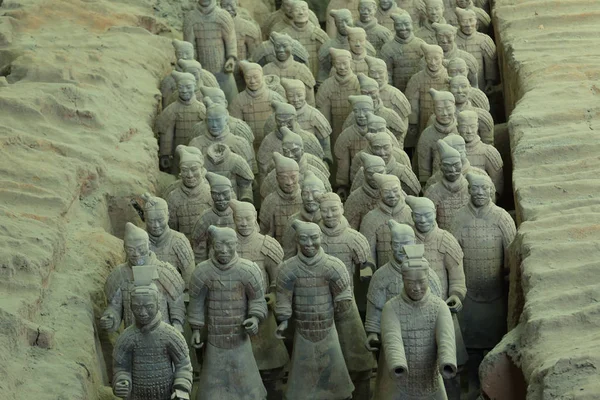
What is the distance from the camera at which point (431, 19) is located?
1459cm

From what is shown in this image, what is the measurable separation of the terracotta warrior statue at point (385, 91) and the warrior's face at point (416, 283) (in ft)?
11.0

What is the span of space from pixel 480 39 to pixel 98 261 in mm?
4197

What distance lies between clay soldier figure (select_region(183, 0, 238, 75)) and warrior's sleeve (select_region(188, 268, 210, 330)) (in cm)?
389

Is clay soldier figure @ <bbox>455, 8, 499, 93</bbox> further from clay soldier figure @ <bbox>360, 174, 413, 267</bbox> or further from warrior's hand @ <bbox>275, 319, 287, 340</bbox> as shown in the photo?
warrior's hand @ <bbox>275, 319, 287, 340</bbox>

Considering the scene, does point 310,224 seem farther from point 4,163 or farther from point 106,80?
point 106,80

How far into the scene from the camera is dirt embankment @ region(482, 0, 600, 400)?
9.97m

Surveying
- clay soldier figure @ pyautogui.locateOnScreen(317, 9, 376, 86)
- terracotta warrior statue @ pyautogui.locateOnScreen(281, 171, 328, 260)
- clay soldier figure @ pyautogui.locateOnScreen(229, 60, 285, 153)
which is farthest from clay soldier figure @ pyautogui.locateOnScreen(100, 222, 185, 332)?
clay soldier figure @ pyautogui.locateOnScreen(317, 9, 376, 86)

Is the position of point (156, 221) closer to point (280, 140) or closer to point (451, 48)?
point (280, 140)

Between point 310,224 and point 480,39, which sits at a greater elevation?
point 310,224

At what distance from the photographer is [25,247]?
11.2 metres

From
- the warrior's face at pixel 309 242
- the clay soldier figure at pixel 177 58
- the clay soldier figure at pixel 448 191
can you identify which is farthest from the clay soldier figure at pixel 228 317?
the clay soldier figure at pixel 177 58

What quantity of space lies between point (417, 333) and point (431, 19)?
4.72 meters

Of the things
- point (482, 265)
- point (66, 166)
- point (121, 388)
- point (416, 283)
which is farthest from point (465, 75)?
point (121, 388)

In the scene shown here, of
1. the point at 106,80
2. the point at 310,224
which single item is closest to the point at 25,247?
the point at 310,224
